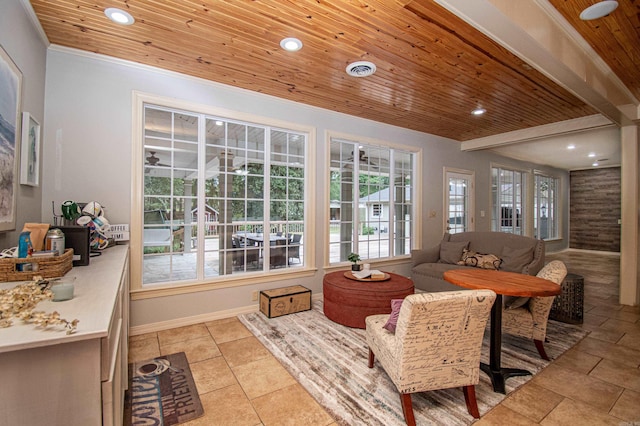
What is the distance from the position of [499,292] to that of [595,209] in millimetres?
9945

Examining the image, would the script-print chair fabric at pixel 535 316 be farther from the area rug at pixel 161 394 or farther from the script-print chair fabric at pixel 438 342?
the area rug at pixel 161 394

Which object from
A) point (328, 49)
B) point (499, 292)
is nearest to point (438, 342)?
point (499, 292)

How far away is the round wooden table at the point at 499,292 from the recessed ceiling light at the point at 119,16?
10.4ft

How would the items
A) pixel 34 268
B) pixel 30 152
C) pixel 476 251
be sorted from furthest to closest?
pixel 476 251 < pixel 30 152 < pixel 34 268

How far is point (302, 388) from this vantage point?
2119 millimetres

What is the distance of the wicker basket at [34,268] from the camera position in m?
1.41

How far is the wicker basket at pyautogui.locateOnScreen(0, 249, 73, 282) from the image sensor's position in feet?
4.61

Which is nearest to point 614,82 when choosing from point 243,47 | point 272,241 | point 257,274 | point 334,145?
point 334,145

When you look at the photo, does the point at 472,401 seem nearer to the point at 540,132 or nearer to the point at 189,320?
the point at 189,320

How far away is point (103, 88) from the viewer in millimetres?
2812

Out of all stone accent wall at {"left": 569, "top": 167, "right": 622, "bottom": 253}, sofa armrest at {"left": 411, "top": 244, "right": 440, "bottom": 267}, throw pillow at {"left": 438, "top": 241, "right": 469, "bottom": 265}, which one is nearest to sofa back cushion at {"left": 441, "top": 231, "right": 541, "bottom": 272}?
throw pillow at {"left": 438, "top": 241, "right": 469, "bottom": 265}

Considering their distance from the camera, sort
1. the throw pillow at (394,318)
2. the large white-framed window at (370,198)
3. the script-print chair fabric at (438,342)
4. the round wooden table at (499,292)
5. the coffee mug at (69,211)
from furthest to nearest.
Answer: the large white-framed window at (370,198)
the coffee mug at (69,211)
the round wooden table at (499,292)
the throw pillow at (394,318)
the script-print chair fabric at (438,342)

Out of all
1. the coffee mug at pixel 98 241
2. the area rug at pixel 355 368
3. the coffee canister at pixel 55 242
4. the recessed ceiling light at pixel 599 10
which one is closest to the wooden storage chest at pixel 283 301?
the area rug at pixel 355 368

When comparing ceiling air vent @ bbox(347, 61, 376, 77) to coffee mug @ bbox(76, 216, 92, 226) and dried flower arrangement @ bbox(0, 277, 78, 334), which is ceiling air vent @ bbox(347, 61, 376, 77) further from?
dried flower arrangement @ bbox(0, 277, 78, 334)
